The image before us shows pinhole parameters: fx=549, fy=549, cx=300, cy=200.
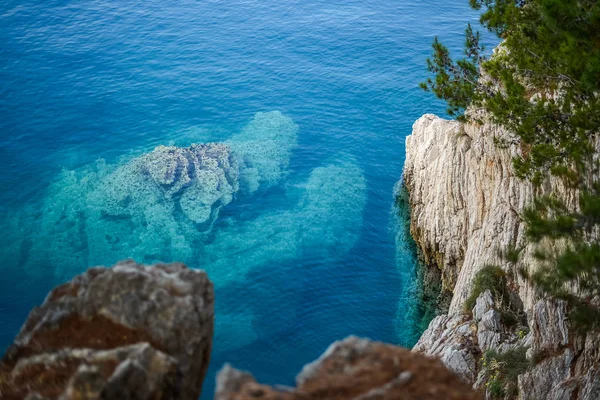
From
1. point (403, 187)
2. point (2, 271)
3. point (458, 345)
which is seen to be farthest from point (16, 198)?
point (458, 345)

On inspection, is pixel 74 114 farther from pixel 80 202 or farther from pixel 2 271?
pixel 2 271

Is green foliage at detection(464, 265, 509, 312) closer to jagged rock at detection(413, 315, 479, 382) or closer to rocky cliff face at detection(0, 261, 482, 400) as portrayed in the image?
jagged rock at detection(413, 315, 479, 382)

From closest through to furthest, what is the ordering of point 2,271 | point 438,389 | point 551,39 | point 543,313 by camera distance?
point 438,389 < point 551,39 < point 543,313 < point 2,271

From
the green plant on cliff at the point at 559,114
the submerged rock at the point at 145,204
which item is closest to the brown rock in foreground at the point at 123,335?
the green plant on cliff at the point at 559,114

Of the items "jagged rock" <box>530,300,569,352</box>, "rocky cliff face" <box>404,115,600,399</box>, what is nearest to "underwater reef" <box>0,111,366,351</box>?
"rocky cliff face" <box>404,115,600,399</box>

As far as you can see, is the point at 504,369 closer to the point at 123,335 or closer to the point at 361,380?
the point at 361,380

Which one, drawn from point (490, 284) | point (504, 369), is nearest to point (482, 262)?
point (490, 284)

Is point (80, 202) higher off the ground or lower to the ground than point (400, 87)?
lower
